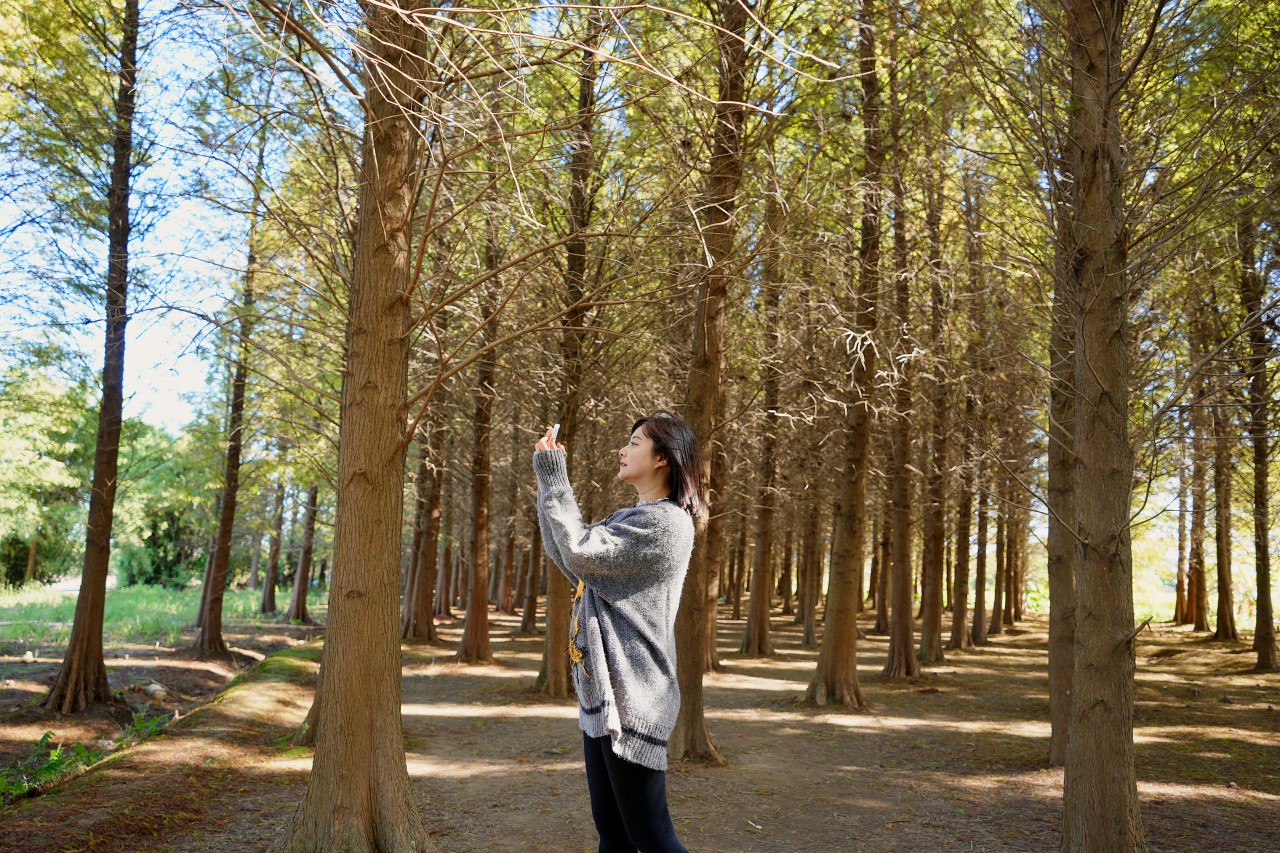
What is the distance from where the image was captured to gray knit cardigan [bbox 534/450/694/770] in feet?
9.04

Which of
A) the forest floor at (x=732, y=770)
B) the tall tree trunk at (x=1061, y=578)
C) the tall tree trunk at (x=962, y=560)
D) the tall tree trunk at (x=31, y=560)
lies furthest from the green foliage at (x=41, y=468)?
the tall tree trunk at (x=962, y=560)

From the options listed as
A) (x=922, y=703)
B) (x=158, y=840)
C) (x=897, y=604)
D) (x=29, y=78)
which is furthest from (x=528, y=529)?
Result: (x=158, y=840)

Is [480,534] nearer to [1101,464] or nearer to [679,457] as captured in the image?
[1101,464]

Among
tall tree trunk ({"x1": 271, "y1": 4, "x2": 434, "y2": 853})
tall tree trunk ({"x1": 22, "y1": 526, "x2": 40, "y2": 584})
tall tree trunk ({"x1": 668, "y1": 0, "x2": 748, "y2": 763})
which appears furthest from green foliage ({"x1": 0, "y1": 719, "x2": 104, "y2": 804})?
tall tree trunk ({"x1": 22, "y1": 526, "x2": 40, "y2": 584})

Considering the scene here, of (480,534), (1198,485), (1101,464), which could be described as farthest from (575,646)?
(1198,485)

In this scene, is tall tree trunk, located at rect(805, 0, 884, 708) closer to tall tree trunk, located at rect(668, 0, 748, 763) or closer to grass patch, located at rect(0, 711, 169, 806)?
tall tree trunk, located at rect(668, 0, 748, 763)

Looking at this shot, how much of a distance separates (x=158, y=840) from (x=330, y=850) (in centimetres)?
163

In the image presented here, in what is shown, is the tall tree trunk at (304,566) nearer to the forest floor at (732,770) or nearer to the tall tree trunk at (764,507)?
the forest floor at (732,770)

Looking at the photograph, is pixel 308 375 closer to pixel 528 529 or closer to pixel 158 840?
pixel 158 840

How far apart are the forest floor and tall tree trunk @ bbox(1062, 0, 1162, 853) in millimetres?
1610

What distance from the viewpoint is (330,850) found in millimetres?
5016

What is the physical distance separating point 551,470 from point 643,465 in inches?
11.8

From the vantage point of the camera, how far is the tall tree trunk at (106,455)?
11617 millimetres

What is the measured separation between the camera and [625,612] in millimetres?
2859
